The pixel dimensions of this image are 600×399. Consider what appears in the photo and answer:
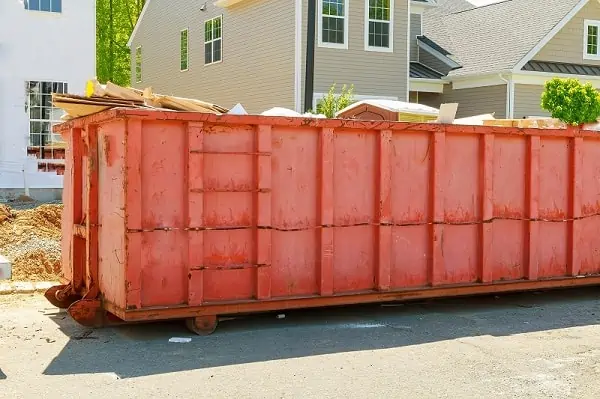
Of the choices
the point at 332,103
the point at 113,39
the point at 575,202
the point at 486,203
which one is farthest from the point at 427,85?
the point at 113,39

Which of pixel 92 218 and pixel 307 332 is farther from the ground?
pixel 92 218

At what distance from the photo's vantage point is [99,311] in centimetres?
784

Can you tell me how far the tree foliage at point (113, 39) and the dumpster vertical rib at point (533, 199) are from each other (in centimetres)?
3170

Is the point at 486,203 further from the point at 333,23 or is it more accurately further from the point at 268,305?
the point at 333,23

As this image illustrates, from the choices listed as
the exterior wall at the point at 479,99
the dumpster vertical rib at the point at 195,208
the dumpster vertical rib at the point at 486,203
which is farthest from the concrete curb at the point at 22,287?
the exterior wall at the point at 479,99

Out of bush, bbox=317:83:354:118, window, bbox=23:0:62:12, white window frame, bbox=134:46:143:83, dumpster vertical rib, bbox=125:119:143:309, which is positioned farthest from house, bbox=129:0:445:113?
dumpster vertical rib, bbox=125:119:143:309

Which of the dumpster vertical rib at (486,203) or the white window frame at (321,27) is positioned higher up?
the white window frame at (321,27)

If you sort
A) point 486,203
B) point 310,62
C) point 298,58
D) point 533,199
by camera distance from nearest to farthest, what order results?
point 486,203
point 533,199
point 310,62
point 298,58

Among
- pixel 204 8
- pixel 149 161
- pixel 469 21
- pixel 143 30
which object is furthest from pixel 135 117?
pixel 143 30

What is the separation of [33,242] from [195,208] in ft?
17.3

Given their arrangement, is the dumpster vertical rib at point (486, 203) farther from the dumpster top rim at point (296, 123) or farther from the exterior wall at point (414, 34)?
the exterior wall at point (414, 34)

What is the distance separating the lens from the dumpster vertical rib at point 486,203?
9141 millimetres

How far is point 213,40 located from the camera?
1040 inches

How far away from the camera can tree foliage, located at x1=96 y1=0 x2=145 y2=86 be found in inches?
1540
